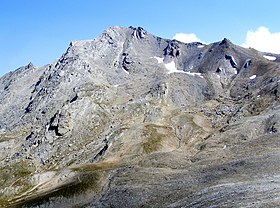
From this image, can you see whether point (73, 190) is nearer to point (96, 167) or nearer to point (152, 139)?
point (96, 167)

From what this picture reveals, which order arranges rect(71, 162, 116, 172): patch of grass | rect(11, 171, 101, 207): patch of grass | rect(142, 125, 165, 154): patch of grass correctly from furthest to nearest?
rect(142, 125, 165, 154): patch of grass < rect(71, 162, 116, 172): patch of grass < rect(11, 171, 101, 207): patch of grass

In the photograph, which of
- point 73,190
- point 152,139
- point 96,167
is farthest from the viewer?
point 152,139

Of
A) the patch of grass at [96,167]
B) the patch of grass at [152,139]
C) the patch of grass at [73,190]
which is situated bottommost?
the patch of grass at [73,190]

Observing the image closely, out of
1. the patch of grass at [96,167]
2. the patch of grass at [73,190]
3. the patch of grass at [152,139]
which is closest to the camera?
the patch of grass at [73,190]

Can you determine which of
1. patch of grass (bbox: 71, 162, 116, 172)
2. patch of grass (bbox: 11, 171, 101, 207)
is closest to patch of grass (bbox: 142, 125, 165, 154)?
patch of grass (bbox: 71, 162, 116, 172)

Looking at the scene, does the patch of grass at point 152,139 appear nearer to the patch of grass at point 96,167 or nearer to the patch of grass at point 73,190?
the patch of grass at point 96,167

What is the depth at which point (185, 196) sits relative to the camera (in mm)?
89938

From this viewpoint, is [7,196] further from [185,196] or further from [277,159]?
[277,159]

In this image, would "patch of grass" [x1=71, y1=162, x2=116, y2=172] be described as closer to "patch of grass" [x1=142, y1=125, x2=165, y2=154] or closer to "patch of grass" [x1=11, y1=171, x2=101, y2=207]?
"patch of grass" [x1=142, y1=125, x2=165, y2=154]

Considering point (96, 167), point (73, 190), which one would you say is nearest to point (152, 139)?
point (96, 167)

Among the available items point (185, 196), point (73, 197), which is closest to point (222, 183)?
point (185, 196)

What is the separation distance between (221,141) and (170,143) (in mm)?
30860

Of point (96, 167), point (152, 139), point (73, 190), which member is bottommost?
point (73, 190)

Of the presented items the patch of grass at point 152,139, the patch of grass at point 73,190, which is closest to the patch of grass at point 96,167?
the patch of grass at point 152,139
